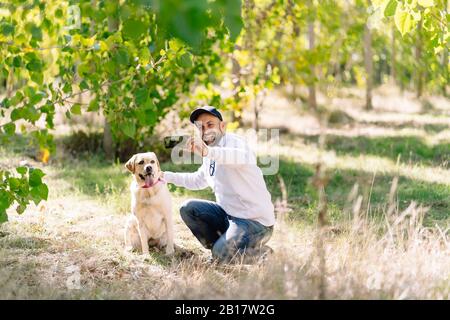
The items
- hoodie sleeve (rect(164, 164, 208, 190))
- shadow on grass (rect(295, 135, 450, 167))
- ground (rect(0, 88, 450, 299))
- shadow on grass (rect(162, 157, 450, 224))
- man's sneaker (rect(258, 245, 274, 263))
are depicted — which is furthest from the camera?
shadow on grass (rect(295, 135, 450, 167))

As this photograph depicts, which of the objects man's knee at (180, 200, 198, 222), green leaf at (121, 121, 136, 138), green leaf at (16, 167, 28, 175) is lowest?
man's knee at (180, 200, 198, 222)

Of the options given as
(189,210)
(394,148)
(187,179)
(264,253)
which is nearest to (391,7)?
(264,253)

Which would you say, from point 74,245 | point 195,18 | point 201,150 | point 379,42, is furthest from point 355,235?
point 379,42

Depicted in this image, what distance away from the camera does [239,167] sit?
189 inches

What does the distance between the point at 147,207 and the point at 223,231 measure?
694 mm

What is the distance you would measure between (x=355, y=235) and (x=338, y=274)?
2.16 ft

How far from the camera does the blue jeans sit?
187 inches

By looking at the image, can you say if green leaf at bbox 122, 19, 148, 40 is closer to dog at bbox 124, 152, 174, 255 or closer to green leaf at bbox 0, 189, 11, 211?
green leaf at bbox 0, 189, 11, 211

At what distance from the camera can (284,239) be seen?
4207 mm

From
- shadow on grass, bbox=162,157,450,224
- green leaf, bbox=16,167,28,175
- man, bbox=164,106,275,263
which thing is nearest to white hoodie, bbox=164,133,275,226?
man, bbox=164,106,275,263

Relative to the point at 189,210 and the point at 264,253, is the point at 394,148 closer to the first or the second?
the point at 189,210

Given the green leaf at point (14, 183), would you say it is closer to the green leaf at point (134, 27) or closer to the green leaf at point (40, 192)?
the green leaf at point (40, 192)

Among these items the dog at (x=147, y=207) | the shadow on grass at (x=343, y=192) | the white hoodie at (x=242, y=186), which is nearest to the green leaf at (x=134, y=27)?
the white hoodie at (x=242, y=186)

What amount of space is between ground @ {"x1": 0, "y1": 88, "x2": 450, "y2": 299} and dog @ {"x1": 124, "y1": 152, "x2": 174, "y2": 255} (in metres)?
0.15
